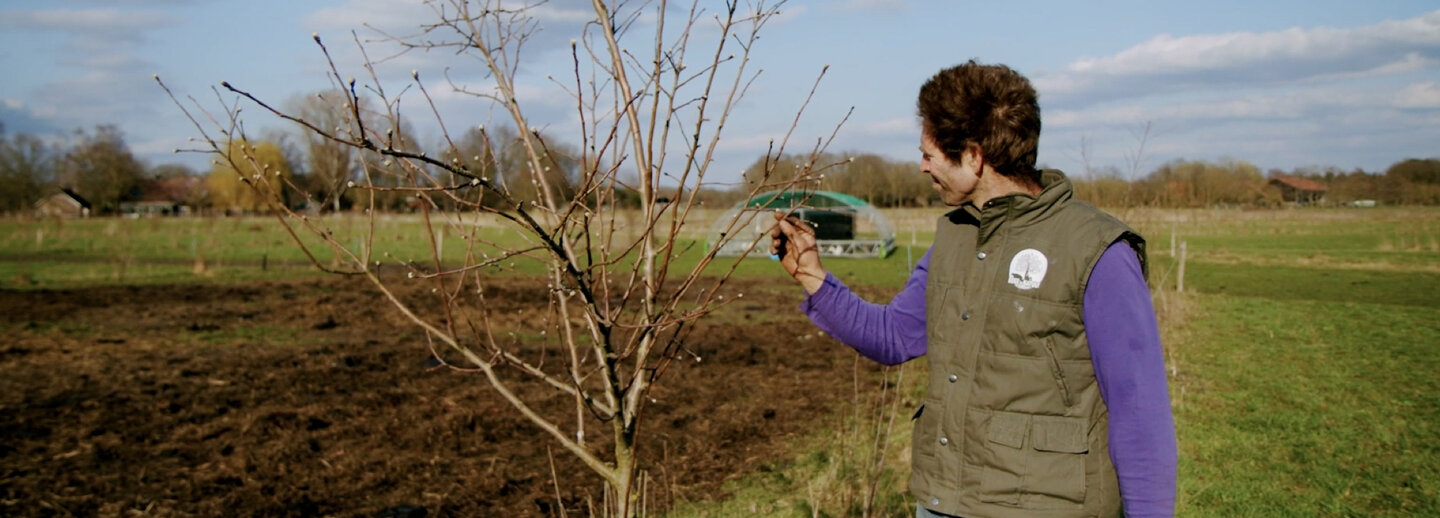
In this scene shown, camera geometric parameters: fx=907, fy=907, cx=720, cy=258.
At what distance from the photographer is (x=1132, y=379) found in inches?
74.9

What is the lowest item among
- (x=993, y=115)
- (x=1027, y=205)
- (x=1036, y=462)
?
(x=1036, y=462)

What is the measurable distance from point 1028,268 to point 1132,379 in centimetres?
32

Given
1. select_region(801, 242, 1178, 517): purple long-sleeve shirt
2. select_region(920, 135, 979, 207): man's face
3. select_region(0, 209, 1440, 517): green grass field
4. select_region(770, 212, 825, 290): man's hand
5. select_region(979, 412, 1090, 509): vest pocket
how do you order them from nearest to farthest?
select_region(801, 242, 1178, 517): purple long-sleeve shirt → select_region(979, 412, 1090, 509): vest pocket → select_region(920, 135, 979, 207): man's face → select_region(770, 212, 825, 290): man's hand → select_region(0, 209, 1440, 517): green grass field

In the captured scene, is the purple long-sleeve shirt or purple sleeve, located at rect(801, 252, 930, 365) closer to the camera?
the purple long-sleeve shirt

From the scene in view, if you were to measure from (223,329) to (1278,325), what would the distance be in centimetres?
1383

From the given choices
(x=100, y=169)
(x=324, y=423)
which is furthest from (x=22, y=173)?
(x=324, y=423)

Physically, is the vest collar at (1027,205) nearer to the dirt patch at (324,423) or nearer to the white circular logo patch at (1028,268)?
the white circular logo patch at (1028,268)

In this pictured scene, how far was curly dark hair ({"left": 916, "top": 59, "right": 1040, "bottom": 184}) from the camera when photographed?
6.73 feet

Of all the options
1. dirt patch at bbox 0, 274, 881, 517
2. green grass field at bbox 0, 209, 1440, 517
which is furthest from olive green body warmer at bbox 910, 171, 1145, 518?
green grass field at bbox 0, 209, 1440, 517

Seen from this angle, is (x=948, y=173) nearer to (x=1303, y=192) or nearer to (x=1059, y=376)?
(x=1059, y=376)

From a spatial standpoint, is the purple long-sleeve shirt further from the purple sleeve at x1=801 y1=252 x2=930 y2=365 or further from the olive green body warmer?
the purple sleeve at x1=801 y1=252 x2=930 y2=365

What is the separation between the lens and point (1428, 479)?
531 centimetres

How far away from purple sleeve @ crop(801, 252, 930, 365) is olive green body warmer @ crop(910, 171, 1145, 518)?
255 mm

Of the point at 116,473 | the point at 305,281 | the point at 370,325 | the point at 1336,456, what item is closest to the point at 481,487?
the point at 116,473
